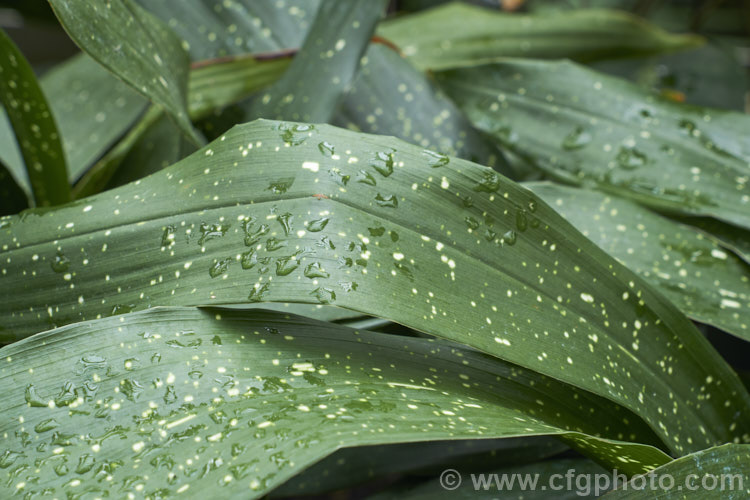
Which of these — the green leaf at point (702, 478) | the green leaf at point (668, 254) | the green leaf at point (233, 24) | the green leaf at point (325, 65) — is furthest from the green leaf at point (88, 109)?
the green leaf at point (702, 478)

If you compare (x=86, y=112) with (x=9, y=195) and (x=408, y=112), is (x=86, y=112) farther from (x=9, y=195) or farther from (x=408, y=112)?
(x=408, y=112)

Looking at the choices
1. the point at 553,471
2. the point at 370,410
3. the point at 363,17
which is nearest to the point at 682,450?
the point at 553,471

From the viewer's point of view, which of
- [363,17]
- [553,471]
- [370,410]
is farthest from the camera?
[363,17]

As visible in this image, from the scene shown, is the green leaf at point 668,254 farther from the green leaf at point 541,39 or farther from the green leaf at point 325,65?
the green leaf at point 541,39

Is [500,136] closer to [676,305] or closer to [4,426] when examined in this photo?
[676,305]

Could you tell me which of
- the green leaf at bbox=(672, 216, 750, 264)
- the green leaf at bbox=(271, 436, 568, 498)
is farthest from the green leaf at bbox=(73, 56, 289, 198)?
the green leaf at bbox=(672, 216, 750, 264)

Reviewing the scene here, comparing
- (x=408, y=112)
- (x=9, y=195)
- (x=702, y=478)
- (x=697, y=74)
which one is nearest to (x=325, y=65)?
(x=408, y=112)

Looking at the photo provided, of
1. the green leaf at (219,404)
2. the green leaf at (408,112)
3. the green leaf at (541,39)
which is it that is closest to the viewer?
the green leaf at (219,404)
